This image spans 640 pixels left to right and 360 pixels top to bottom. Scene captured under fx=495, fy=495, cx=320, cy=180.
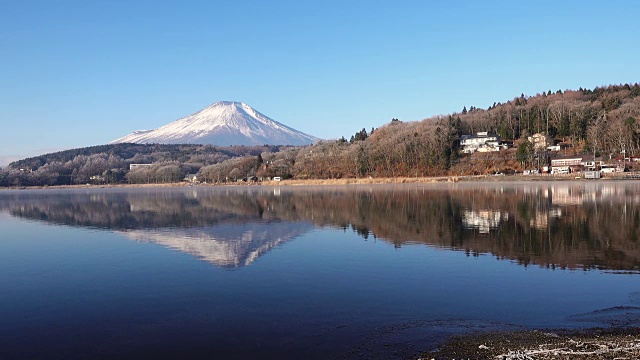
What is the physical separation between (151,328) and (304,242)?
1042cm

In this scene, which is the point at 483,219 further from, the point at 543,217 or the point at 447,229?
the point at 447,229

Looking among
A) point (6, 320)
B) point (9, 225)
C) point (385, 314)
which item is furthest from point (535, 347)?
point (9, 225)

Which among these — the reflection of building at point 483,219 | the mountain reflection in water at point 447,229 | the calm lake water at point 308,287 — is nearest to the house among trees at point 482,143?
the mountain reflection in water at point 447,229

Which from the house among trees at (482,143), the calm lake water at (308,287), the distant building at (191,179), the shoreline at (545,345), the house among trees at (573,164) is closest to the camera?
the shoreline at (545,345)

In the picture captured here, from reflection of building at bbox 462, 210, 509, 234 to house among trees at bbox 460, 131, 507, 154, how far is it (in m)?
A: 66.7

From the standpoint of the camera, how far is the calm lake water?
802cm

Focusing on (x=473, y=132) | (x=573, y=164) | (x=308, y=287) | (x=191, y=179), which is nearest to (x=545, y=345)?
(x=308, y=287)

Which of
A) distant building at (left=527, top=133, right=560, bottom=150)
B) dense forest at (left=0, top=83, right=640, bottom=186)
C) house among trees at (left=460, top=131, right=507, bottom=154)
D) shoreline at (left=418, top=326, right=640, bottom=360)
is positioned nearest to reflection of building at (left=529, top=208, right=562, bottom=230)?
shoreline at (left=418, top=326, right=640, bottom=360)

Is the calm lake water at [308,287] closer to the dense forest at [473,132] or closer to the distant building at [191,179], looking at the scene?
the dense forest at [473,132]

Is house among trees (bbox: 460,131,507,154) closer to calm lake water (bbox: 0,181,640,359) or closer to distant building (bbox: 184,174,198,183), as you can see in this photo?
calm lake water (bbox: 0,181,640,359)

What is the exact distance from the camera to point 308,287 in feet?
37.6

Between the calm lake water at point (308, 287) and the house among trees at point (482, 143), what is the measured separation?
70.1 meters

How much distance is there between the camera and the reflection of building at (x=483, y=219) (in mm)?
21078

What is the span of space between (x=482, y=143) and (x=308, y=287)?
285ft
